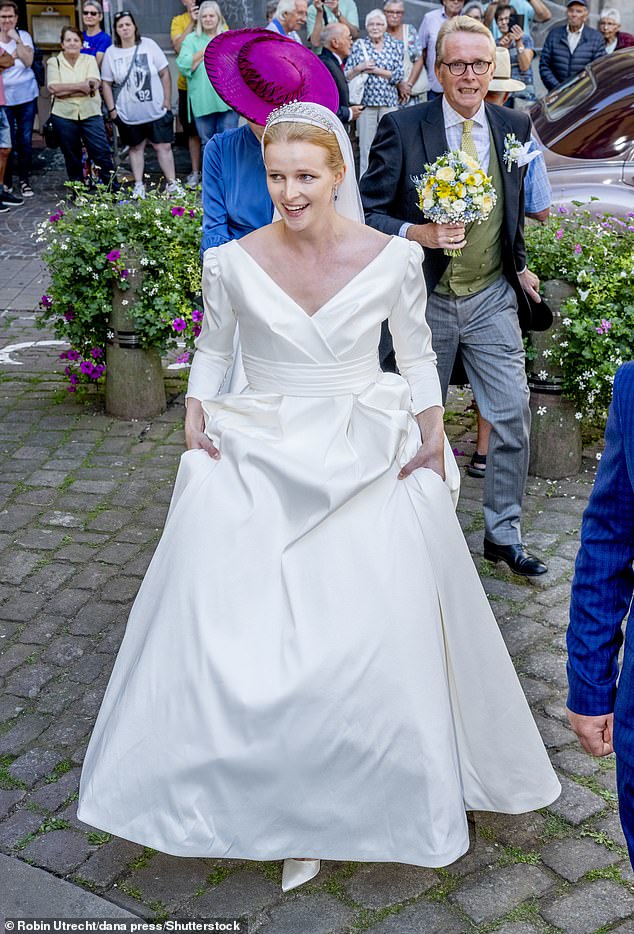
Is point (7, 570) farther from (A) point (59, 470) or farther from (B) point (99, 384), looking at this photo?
(B) point (99, 384)

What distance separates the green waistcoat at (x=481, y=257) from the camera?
5117 mm

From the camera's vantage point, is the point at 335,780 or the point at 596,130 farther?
the point at 596,130

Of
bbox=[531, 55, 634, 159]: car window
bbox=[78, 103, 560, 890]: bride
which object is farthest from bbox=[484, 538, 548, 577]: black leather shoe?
bbox=[531, 55, 634, 159]: car window

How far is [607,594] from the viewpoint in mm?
2381

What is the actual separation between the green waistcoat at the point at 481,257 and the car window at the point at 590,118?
4.24 metres

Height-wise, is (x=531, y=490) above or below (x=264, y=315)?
below

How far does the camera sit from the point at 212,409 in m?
3.86

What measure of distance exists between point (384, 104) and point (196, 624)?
1012 cm

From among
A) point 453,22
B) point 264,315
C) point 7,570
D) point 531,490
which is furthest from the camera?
point 531,490

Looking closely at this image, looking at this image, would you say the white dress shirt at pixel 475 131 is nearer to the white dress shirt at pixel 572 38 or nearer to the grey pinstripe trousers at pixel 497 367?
the grey pinstripe trousers at pixel 497 367

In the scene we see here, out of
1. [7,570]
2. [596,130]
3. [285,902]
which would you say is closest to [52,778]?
[285,902]

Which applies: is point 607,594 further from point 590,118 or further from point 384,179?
point 590,118

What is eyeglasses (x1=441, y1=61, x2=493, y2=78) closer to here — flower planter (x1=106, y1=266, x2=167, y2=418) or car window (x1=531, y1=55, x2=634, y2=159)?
flower planter (x1=106, y1=266, x2=167, y2=418)

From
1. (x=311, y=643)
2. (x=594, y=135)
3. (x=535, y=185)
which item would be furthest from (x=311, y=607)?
(x=594, y=135)
